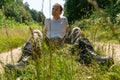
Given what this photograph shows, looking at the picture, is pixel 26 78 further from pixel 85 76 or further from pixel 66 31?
pixel 66 31

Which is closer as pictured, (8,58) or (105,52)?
(105,52)

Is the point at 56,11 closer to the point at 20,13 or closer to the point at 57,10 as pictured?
the point at 57,10

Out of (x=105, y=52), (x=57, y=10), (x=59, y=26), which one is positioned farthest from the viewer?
(x=59, y=26)

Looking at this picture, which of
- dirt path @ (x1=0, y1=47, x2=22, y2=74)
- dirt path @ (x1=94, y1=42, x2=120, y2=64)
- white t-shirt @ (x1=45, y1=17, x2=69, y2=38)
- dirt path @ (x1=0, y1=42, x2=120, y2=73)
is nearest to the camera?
dirt path @ (x1=0, y1=47, x2=22, y2=74)

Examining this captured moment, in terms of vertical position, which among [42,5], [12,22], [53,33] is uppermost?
[42,5]

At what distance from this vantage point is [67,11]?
37.1 m

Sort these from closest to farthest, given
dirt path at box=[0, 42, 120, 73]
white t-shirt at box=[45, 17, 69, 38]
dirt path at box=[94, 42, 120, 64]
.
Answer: dirt path at box=[0, 42, 120, 73] < dirt path at box=[94, 42, 120, 64] < white t-shirt at box=[45, 17, 69, 38]

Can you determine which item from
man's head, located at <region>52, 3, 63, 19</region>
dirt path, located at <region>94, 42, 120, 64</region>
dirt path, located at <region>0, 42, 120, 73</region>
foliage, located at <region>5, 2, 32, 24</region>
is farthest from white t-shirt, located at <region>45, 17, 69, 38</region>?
foliage, located at <region>5, 2, 32, 24</region>

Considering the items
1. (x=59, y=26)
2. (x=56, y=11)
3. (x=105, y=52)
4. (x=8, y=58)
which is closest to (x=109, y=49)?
(x=105, y=52)

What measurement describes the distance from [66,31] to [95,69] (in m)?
3.42

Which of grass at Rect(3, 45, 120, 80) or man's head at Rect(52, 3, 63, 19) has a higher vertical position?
man's head at Rect(52, 3, 63, 19)

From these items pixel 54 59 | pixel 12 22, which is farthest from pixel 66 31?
pixel 12 22

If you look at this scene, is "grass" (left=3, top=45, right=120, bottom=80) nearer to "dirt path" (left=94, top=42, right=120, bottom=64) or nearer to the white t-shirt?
"dirt path" (left=94, top=42, right=120, bottom=64)

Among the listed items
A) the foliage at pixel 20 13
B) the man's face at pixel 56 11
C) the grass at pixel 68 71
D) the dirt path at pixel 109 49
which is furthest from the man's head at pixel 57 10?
the foliage at pixel 20 13
